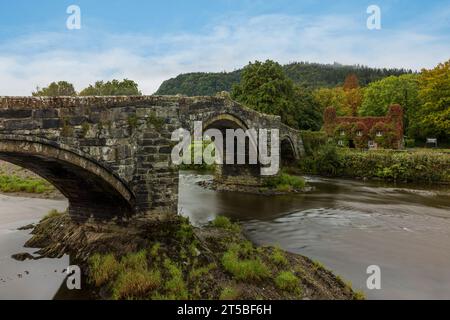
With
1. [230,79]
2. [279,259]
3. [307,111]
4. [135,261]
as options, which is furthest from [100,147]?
[230,79]

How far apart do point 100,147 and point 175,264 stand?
4.48 metres

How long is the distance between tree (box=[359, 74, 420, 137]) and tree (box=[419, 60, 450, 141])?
2.35 meters

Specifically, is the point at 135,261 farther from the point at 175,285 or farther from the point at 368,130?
the point at 368,130

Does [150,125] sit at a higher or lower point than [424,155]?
higher

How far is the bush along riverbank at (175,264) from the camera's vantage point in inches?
446

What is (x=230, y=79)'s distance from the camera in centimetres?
12469

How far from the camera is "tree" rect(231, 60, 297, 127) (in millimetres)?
44812

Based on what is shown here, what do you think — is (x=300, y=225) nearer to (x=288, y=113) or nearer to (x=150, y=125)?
(x=150, y=125)

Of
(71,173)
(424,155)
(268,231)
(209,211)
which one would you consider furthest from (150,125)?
(424,155)

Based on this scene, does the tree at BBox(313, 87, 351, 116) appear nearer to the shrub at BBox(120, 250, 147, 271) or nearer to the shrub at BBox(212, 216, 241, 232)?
the shrub at BBox(212, 216, 241, 232)

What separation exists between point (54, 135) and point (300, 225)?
43.0 feet

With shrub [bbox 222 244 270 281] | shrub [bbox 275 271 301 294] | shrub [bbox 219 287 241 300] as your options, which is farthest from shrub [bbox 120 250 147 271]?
shrub [bbox 275 271 301 294]

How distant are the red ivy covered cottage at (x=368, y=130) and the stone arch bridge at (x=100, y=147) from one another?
34.5m
